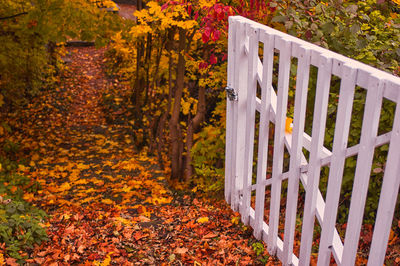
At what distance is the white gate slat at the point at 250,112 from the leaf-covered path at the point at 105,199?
55 cm

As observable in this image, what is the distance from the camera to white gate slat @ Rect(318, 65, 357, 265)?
6.42ft

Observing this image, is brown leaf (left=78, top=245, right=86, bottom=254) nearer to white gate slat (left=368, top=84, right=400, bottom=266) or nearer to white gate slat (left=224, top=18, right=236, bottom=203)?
white gate slat (left=224, top=18, right=236, bottom=203)

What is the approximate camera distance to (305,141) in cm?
245

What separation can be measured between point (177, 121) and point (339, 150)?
545 cm

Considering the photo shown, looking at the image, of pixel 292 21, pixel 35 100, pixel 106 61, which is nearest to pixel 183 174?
pixel 292 21

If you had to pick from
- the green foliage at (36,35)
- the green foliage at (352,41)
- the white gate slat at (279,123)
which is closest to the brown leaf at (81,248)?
the white gate slat at (279,123)

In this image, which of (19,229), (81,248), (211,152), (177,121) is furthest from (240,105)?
(177,121)

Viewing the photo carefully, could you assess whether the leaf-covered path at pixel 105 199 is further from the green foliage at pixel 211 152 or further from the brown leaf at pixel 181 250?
the green foliage at pixel 211 152

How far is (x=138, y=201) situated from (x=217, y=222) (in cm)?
231

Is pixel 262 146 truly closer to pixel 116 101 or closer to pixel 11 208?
pixel 11 208

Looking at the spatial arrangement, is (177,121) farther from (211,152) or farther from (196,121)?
(211,152)

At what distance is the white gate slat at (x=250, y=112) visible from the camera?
2732 mm

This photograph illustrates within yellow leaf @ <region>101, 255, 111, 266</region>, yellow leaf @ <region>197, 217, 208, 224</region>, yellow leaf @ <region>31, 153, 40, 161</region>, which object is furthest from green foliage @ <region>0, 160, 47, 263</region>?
yellow leaf @ <region>31, 153, 40, 161</region>

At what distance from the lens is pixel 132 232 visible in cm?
414
